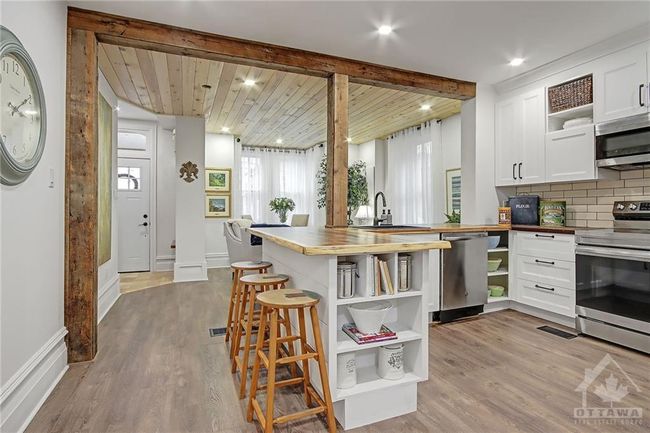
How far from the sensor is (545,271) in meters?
3.55

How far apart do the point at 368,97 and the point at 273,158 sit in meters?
4.15

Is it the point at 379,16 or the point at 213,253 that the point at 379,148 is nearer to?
the point at 213,253

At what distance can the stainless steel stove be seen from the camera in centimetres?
275

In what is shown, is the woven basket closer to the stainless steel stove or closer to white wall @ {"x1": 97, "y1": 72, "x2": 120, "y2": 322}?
the stainless steel stove

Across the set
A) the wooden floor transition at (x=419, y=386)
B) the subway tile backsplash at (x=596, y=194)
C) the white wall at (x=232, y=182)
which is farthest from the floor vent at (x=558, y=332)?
the white wall at (x=232, y=182)

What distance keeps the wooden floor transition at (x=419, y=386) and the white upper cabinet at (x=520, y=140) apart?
164cm

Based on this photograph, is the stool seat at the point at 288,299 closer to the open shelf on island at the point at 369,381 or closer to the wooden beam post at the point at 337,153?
the open shelf on island at the point at 369,381

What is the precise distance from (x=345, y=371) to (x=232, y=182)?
20.0 ft

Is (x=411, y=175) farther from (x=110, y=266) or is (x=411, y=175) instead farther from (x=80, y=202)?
(x=80, y=202)

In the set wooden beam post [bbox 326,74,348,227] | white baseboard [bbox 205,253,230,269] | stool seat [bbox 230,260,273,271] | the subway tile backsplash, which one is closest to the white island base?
stool seat [bbox 230,260,273,271]

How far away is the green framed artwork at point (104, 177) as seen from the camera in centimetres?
381

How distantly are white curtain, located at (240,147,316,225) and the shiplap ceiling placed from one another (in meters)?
1.30

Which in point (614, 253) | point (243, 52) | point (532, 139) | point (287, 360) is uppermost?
point (243, 52)

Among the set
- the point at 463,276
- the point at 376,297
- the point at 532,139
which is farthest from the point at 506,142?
the point at 376,297
